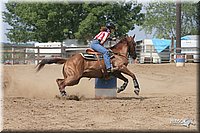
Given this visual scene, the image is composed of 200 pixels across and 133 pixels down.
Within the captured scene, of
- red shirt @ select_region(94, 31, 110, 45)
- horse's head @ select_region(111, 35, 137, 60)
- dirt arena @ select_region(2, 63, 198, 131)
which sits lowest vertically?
dirt arena @ select_region(2, 63, 198, 131)

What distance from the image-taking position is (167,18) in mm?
53719

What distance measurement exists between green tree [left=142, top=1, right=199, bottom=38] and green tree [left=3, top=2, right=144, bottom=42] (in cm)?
1543

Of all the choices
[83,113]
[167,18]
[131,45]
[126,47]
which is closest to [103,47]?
[126,47]

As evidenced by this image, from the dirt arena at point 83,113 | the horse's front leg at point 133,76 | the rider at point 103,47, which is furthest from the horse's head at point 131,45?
the dirt arena at point 83,113

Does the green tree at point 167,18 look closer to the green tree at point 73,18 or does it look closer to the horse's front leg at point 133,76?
the green tree at point 73,18

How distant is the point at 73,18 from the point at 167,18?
21233 mm

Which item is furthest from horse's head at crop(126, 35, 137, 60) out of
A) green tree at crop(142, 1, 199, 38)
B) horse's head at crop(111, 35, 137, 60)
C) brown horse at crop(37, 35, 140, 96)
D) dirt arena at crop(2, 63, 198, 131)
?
green tree at crop(142, 1, 199, 38)

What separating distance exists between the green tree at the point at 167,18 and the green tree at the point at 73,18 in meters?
15.4

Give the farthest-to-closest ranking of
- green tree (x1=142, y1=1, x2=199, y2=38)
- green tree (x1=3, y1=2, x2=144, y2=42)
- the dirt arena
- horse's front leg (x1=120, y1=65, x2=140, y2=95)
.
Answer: green tree (x1=142, y1=1, x2=199, y2=38) < green tree (x1=3, y1=2, x2=144, y2=42) < horse's front leg (x1=120, y1=65, x2=140, y2=95) < the dirt arena

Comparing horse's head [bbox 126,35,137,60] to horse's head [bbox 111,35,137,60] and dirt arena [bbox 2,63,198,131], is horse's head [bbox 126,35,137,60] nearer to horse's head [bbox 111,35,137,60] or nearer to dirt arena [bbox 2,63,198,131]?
horse's head [bbox 111,35,137,60]

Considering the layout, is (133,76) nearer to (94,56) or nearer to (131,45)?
(131,45)

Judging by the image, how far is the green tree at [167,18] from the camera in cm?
5219

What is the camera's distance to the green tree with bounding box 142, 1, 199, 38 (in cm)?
5219

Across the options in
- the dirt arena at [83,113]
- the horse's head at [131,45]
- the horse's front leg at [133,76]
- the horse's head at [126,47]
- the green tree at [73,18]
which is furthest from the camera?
the green tree at [73,18]
